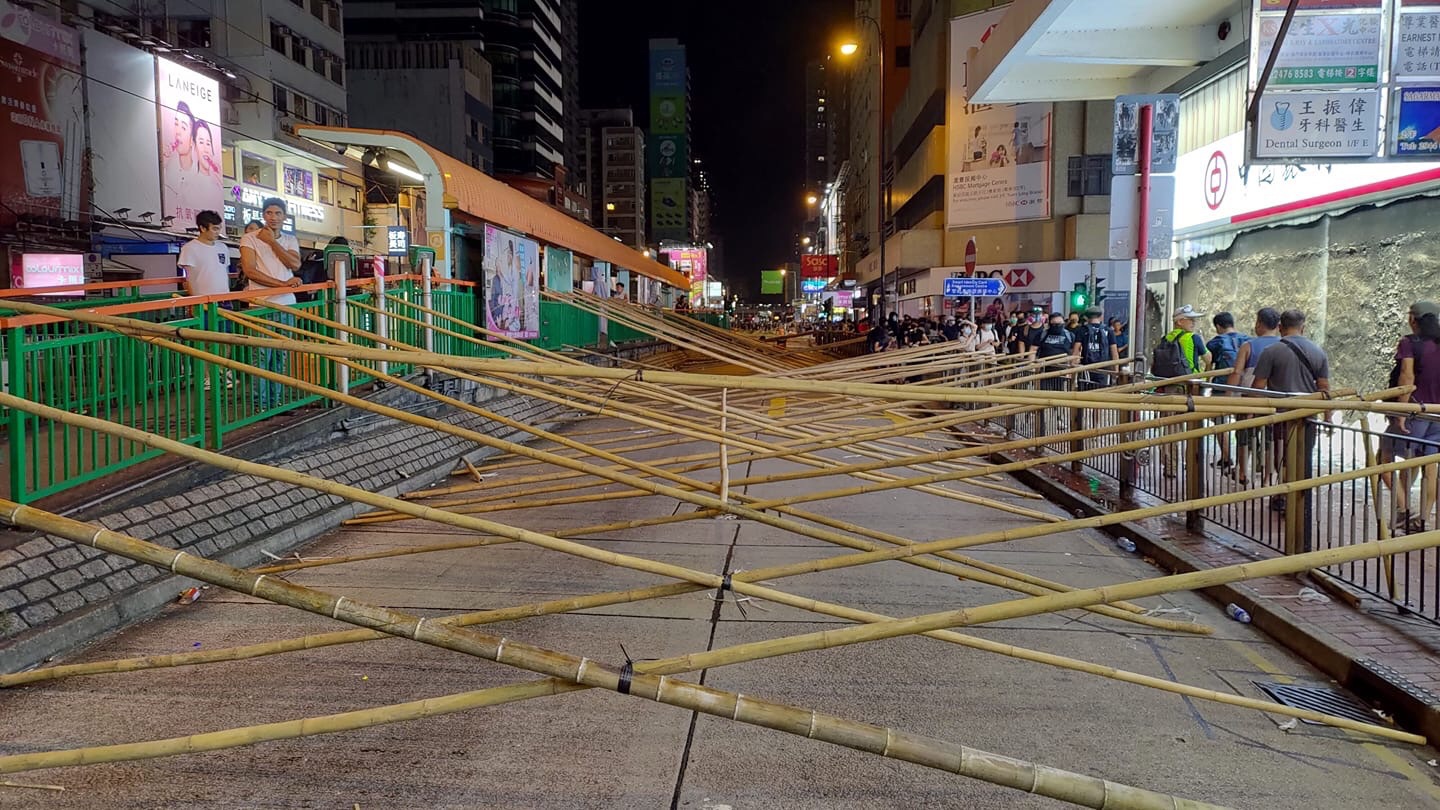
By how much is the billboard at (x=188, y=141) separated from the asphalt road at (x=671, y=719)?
97.7ft

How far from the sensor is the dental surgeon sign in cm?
1009

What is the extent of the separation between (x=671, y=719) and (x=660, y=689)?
6.04ft

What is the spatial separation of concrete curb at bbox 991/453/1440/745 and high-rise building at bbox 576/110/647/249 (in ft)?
502

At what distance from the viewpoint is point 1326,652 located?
5129mm

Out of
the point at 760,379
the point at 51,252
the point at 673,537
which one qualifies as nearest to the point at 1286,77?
the point at 673,537

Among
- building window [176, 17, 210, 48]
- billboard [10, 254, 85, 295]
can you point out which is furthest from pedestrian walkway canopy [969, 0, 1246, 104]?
building window [176, 17, 210, 48]

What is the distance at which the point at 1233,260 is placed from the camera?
52.5 ft

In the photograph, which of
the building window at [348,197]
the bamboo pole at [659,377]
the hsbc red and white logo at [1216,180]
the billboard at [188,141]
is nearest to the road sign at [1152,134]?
the hsbc red and white logo at [1216,180]

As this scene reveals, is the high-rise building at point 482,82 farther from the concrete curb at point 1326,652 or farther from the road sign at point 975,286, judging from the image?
the concrete curb at point 1326,652

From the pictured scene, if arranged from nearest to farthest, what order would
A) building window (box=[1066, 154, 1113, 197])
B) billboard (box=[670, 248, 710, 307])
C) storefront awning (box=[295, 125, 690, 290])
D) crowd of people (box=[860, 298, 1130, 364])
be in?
storefront awning (box=[295, 125, 690, 290]) < crowd of people (box=[860, 298, 1130, 364]) < building window (box=[1066, 154, 1113, 197]) < billboard (box=[670, 248, 710, 307])

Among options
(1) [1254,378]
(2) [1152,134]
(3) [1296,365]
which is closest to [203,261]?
(2) [1152,134]

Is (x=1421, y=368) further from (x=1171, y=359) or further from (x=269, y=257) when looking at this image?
(x=269, y=257)

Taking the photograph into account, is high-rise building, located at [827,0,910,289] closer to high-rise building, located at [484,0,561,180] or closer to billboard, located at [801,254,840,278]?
billboard, located at [801,254,840,278]

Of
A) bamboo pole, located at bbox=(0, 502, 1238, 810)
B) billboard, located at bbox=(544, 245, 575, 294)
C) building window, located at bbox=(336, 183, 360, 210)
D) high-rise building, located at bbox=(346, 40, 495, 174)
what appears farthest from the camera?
high-rise building, located at bbox=(346, 40, 495, 174)
